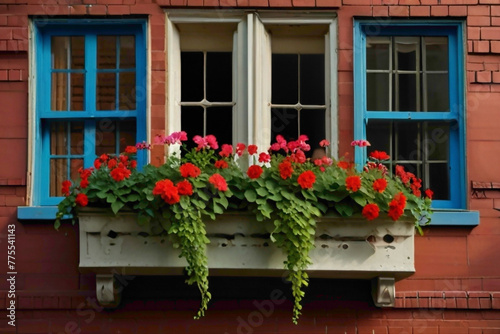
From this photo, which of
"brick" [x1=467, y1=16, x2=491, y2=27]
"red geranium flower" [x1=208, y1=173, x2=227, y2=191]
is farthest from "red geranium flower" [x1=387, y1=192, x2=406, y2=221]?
"brick" [x1=467, y1=16, x2=491, y2=27]

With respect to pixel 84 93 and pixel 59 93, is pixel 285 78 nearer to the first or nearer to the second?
pixel 84 93

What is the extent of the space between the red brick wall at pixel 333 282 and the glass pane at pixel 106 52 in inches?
10.6

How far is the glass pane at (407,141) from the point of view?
8.32 metres

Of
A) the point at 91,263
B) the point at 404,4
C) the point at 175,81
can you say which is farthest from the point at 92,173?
the point at 404,4

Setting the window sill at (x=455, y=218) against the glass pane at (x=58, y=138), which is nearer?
the window sill at (x=455, y=218)

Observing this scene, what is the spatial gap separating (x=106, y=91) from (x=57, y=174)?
797mm

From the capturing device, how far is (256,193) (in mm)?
7363

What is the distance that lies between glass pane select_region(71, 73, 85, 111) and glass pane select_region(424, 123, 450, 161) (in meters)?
2.88

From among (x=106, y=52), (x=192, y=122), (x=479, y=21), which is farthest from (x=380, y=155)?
(x=106, y=52)

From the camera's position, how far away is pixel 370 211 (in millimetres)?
7227

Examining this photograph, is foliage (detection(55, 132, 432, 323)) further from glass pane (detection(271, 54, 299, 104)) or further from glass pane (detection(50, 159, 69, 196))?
glass pane (detection(271, 54, 299, 104))

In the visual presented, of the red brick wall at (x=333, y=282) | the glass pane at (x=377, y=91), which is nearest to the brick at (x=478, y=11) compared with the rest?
the red brick wall at (x=333, y=282)

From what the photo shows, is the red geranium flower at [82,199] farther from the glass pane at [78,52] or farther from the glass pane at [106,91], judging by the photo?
the glass pane at [78,52]

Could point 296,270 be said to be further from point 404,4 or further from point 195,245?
point 404,4
